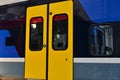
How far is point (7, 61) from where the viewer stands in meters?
7.59

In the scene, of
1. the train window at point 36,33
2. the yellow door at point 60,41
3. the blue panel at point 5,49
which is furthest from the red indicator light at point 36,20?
the blue panel at point 5,49

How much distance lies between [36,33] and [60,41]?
27.5 inches

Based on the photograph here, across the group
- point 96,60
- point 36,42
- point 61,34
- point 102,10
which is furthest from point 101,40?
point 36,42

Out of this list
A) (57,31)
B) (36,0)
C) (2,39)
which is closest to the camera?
(57,31)

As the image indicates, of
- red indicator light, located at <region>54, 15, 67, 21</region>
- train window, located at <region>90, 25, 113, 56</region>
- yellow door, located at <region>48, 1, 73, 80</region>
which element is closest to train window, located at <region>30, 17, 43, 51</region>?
yellow door, located at <region>48, 1, 73, 80</region>

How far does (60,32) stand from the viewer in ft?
21.8

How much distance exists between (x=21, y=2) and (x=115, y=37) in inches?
103

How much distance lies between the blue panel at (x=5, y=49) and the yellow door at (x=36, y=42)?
0.46 meters

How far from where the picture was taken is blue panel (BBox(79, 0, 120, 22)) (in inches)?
234

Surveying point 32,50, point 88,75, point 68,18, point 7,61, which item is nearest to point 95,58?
point 88,75

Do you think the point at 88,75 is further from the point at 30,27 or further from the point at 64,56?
the point at 30,27

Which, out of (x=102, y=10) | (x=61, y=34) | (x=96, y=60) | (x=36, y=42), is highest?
(x=102, y=10)

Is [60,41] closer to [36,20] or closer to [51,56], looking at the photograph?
[51,56]

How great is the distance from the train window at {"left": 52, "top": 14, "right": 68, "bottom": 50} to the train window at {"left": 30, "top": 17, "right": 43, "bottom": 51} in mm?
364
